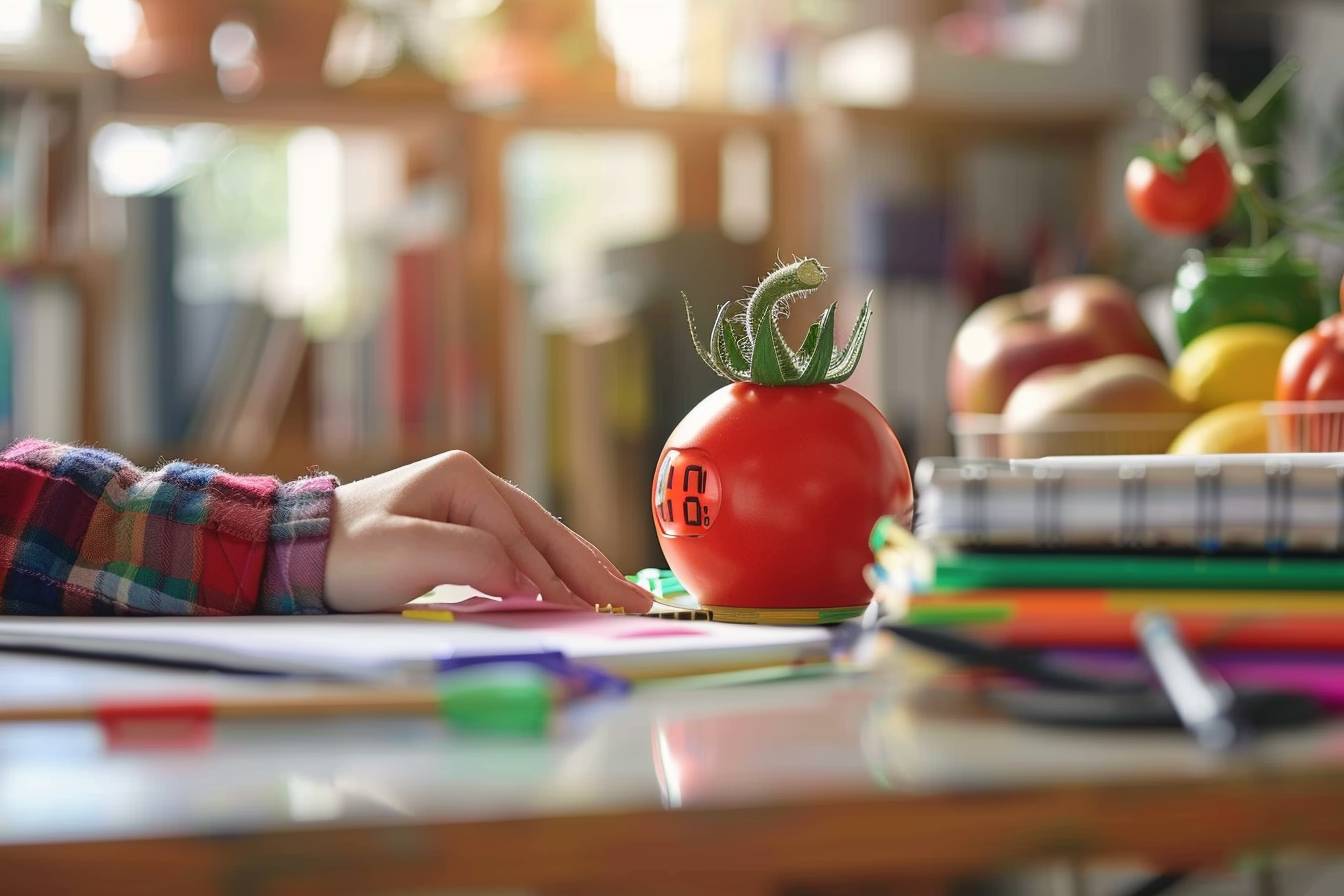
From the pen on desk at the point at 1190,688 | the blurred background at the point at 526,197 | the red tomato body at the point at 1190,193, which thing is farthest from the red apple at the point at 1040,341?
the blurred background at the point at 526,197

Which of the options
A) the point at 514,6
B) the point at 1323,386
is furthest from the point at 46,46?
the point at 1323,386

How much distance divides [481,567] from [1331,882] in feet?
4.42

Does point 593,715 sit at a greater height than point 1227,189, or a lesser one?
lesser

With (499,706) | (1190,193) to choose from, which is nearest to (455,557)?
(499,706)

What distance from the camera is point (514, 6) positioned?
9.02 ft

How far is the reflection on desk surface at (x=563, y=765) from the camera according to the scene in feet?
0.98

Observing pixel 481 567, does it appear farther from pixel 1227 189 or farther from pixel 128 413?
pixel 128 413

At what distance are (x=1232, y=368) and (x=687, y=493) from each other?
44cm

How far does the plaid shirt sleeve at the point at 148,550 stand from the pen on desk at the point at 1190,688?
36 centimetres

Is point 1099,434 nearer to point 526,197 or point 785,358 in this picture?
point 785,358

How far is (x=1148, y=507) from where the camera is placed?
44cm

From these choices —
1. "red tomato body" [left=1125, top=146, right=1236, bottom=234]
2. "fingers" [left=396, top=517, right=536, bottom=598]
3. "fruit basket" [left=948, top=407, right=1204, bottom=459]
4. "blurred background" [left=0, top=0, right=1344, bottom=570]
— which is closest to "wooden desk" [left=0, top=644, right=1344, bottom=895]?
"fingers" [left=396, top=517, right=536, bottom=598]

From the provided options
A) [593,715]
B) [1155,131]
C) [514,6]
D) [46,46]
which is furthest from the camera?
[1155,131]

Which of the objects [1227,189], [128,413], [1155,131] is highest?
[1155,131]
